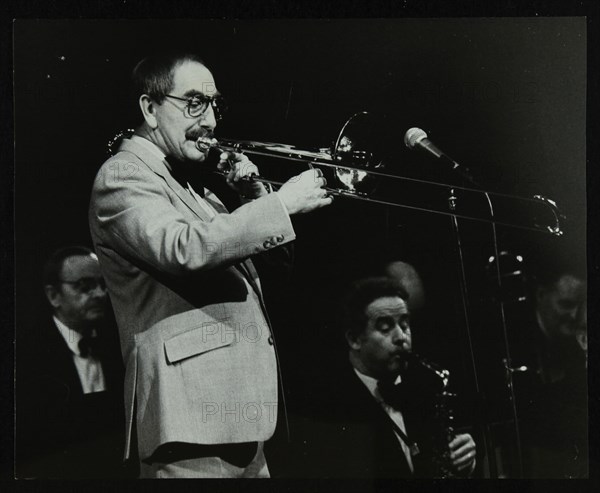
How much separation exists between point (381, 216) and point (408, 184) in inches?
6.0

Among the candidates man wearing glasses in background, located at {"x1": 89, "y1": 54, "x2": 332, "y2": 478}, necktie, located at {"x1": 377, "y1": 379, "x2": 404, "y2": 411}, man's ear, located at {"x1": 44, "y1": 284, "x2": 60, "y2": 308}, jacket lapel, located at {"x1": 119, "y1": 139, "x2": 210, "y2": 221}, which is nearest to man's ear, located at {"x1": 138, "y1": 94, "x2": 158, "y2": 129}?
man wearing glasses in background, located at {"x1": 89, "y1": 54, "x2": 332, "y2": 478}

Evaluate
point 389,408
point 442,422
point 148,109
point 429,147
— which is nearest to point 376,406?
point 389,408

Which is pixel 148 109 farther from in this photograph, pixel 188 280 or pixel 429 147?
pixel 429 147

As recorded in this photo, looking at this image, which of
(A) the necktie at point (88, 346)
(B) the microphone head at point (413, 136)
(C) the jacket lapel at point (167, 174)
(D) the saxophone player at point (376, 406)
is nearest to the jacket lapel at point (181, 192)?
(C) the jacket lapel at point (167, 174)

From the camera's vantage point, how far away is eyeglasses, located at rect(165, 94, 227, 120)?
9.18 ft

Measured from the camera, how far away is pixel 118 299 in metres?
2.78

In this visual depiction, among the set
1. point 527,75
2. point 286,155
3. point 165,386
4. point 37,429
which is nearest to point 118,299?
point 165,386

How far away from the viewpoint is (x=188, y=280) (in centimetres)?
272

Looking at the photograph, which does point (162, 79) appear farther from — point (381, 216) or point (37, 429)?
point (37, 429)

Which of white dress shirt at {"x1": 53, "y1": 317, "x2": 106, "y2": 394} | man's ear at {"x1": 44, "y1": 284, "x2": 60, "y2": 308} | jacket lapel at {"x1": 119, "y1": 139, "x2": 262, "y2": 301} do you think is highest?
jacket lapel at {"x1": 119, "y1": 139, "x2": 262, "y2": 301}

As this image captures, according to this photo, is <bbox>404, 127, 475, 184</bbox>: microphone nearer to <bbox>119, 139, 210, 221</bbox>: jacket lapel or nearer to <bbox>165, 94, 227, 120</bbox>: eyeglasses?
<bbox>165, 94, 227, 120</bbox>: eyeglasses

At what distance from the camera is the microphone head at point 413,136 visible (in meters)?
2.87

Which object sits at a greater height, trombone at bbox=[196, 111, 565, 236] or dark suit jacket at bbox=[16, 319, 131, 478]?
trombone at bbox=[196, 111, 565, 236]

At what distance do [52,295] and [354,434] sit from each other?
3.96ft
